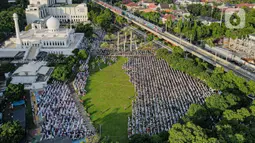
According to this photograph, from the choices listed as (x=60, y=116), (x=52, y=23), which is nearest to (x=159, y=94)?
(x=60, y=116)

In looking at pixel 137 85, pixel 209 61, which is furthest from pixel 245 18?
pixel 137 85

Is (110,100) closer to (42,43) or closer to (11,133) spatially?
(11,133)

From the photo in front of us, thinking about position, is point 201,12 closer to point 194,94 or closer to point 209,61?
point 209,61

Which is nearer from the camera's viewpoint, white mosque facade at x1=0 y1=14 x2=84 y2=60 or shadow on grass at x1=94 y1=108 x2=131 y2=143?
shadow on grass at x1=94 y1=108 x2=131 y2=143

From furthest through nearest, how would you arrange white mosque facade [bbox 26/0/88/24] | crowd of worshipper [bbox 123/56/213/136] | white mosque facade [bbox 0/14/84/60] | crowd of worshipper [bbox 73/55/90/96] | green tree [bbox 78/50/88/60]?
white mosque facade [bbox 26/0/88/24] < white mosque facade [bbox 0/14/84/60] < green tree [bbox 78/50/88/60] < crowd of worshipper [bbox 73/55/90/96] < crowd of worshipper [bbox 123/56/213/136]

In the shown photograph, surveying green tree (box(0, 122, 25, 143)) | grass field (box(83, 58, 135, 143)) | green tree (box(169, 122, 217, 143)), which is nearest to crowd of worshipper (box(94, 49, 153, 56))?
grass field (box(83, 58, 135, 143))

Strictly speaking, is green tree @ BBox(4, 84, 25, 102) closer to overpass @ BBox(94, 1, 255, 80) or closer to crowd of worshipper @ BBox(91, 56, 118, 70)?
crowd of worshipper @ BBox(91, 56, 118, 70)

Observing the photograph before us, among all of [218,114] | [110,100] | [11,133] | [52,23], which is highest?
[52,23]
